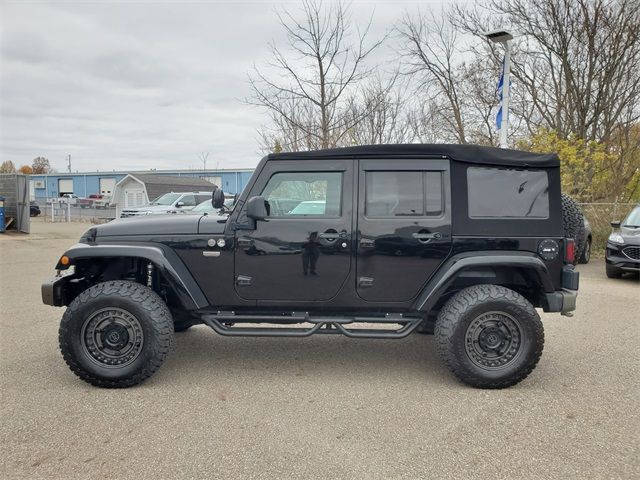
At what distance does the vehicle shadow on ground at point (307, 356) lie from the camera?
4344 mm

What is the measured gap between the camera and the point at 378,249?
399 centimetres

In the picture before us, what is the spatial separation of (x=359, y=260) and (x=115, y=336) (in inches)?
81.5

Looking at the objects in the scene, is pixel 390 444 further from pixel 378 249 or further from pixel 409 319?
pixel 378 249

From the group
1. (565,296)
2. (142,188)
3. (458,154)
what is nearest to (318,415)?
(565,296)

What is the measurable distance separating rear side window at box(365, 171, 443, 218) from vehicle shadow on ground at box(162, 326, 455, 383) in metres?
1.43

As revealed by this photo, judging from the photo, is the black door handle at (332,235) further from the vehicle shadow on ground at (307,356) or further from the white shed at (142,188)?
the white shed at (142,188)

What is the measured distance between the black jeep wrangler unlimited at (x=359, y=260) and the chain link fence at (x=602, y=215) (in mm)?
10668

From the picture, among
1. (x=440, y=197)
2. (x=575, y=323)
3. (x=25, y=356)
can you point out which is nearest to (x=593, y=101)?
(x=575, y=323)

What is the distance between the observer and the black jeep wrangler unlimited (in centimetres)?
387

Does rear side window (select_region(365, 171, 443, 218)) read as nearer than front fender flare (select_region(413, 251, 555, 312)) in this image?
No

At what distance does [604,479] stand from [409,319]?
69.2 inches

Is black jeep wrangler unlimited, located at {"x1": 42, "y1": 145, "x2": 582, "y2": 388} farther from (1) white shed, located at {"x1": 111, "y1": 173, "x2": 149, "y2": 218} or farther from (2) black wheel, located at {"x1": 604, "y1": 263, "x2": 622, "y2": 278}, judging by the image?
(1) white shed, located at {"x1": 111, "y1": 173, "x2": 149, "y2": 218}

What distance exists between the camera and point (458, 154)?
13.3 ft

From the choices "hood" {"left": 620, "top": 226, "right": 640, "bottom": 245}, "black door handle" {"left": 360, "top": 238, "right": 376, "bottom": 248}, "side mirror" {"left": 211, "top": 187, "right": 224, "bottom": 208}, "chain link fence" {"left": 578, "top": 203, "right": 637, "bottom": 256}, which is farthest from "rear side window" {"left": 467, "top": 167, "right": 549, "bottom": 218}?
"chain link fence" {"left": 578, "top": 203, "right": 637, "bottom": 256}
